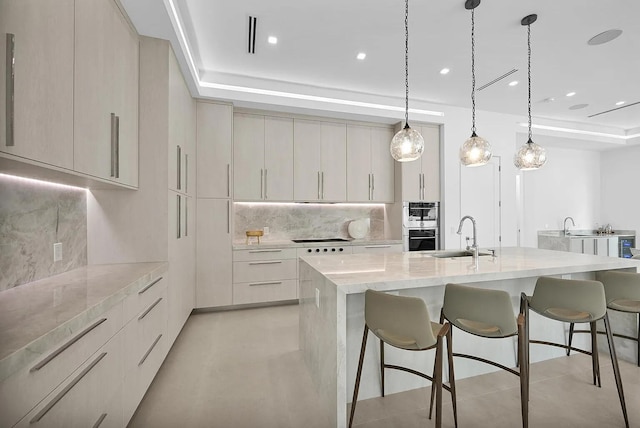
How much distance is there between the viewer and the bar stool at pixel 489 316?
1.59m

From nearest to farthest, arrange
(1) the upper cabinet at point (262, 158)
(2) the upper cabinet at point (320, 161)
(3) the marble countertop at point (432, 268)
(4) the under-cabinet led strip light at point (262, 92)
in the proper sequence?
1. (3) the marble countertop at point (432, 268)
2. (4) the under-cabinet led strip light at point (262, 92)
3. (1) the upper cabinet at point (262, 158)
4. (2) the upper cabinet at point (320, 161)

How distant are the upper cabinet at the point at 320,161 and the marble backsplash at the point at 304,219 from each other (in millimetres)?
358

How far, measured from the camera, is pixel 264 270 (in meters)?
3.97

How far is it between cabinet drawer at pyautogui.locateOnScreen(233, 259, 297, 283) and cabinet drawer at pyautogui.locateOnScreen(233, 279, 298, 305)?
57 mm

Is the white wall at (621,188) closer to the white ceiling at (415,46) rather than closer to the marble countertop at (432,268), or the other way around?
the white ceiling at (415,46)

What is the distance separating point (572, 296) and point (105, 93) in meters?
3.23

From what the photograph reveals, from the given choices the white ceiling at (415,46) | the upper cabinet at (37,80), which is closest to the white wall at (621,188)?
the white ceiling at (415,46)

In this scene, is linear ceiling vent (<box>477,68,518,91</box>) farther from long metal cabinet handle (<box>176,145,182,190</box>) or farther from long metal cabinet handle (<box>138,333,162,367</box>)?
long metal cabinet handle (<box>138,333,162,367</box>)


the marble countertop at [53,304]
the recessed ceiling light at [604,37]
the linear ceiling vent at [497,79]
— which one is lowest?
the marble countertop at [53,304]

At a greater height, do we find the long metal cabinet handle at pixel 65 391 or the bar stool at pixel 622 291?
the bar stool at pixel 622 291

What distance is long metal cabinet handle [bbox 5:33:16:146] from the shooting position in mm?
1065

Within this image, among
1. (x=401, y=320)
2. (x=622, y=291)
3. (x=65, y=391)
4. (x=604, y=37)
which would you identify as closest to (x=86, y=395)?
(x=65, y=391)

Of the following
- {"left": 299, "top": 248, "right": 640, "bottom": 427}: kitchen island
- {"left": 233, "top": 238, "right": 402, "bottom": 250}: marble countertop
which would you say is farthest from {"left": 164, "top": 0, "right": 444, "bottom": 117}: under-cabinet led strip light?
{"left": 299, "top": 248, "right": 640, "bottom": 427}: kitchen island

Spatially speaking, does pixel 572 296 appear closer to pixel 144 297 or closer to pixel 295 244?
pixel 144 297
